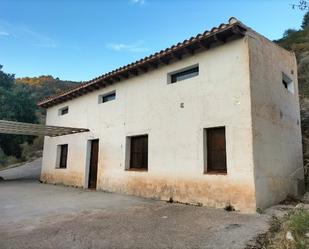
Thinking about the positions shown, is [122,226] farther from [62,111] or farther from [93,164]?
[62,111]

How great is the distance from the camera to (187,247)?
3.96 m

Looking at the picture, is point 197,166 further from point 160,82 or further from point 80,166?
point 80,166

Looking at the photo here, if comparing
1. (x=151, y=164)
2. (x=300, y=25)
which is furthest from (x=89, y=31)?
(x=300, y=25)

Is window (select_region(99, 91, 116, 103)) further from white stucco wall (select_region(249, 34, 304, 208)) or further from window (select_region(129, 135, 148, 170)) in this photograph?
white stucco wall (select_region(249, 34, 304, 208))

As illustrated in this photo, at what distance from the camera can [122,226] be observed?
204 inches

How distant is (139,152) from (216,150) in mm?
3294

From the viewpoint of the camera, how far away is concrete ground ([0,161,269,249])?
4.16 m

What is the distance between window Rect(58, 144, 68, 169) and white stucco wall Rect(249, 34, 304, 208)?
1015 centimetres

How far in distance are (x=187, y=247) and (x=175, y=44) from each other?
608cm

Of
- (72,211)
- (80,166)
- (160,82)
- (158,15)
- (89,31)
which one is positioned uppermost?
(89,31)

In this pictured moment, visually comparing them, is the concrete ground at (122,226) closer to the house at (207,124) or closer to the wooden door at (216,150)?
the house at (207,124)

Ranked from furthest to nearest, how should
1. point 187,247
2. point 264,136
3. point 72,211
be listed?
1. point 264,136
2. point 72,211
3. point 187,247

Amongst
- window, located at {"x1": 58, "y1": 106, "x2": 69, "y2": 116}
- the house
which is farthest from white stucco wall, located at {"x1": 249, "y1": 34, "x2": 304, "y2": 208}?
window, located at {"x1": 58, "y1": 106, "x2": 69, "y2": 116}

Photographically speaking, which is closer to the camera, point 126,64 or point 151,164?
point 151,164
